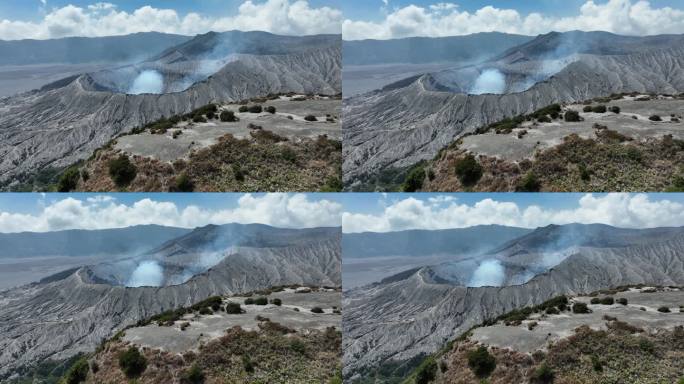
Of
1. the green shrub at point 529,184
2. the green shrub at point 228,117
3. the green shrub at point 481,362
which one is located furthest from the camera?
the green shrub at point 228,117

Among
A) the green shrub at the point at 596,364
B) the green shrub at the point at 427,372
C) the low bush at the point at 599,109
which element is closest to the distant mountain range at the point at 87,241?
the green shrub at the point at 427,372

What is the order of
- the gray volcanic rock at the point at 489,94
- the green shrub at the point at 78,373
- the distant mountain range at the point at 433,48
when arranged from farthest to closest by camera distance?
the distant mountain range at the point at 433,48 < the gray volcanic rock at the point at 489,94 < the green shrub at the point at 78,373

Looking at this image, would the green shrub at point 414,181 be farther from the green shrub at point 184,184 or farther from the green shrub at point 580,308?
the green shrub at point 184,184

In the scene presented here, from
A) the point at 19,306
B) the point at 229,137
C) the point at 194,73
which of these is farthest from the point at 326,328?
the point at 194,73

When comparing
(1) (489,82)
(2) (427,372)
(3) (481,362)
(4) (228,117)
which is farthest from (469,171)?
(1) (489,82)

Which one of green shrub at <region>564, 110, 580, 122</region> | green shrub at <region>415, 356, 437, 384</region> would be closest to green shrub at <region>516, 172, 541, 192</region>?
green shrub at <region>564, 110, 580, 122</region>
